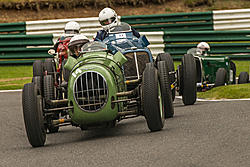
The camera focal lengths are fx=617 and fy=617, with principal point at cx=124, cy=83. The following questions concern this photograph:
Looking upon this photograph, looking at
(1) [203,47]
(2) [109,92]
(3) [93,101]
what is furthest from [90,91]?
(1) [203,47]

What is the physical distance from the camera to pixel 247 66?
62.1 feet

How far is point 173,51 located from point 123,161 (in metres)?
14.2

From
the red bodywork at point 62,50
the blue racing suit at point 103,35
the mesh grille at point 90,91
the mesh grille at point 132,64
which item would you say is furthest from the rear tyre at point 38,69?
the mesh grille at point 90,91

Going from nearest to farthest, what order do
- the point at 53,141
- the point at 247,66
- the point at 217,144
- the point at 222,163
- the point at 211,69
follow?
the point at 222,163, the point at 217,144, the point at 53,141, the point at 211,69, the point at 247,66

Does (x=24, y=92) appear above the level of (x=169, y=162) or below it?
above

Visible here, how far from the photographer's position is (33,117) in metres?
7.27

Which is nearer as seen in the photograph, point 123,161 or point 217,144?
point 123,161

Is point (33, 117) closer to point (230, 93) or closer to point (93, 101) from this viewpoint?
point (93, 101)

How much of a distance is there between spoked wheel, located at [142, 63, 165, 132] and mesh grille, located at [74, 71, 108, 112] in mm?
494

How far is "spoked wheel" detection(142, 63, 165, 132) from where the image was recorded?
7.43 meters

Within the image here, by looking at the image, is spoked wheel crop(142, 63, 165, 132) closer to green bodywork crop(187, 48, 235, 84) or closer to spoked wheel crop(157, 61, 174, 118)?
spoked wheel crop(157, 61, 174, 118)

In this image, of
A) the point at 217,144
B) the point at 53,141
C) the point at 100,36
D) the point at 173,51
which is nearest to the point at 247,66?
the point at 173,51

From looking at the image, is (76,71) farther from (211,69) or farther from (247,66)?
(247,66)

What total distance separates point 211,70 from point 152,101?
8720 mm
